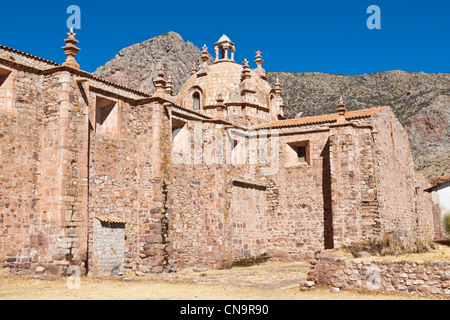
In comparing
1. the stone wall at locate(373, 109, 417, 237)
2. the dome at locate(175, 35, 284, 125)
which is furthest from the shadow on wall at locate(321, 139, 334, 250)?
the dome at locate(175, 35, 284, 125)

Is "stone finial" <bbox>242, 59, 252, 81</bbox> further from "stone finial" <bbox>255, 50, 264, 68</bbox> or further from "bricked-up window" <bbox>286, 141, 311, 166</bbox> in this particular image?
"bricked-up window" <bbox>286, 141, 311, 166</bbox>

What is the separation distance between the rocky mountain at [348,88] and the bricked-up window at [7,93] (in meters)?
44.0

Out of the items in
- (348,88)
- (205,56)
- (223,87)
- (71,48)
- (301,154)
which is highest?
(348,88)

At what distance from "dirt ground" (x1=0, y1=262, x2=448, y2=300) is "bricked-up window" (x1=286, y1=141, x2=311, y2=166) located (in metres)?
10.6

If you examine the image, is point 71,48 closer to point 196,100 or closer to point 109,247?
point 109,247

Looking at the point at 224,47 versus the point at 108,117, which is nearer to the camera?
the point at 108,117

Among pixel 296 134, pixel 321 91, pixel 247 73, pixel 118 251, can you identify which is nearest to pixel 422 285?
pixel 118 251

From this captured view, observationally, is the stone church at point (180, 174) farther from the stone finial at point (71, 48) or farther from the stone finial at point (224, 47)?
the stone finial at point (224, 47)

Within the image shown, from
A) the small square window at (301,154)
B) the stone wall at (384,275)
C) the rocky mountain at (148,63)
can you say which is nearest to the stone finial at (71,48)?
the stone wall at (384,275)

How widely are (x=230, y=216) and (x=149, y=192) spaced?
16.5ft

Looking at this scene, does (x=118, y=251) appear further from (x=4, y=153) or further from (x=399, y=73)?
(x=399, y=73)

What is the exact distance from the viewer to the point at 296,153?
25.9 m

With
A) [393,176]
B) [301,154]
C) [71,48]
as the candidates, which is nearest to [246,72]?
[301,154]

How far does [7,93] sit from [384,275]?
12174mm
